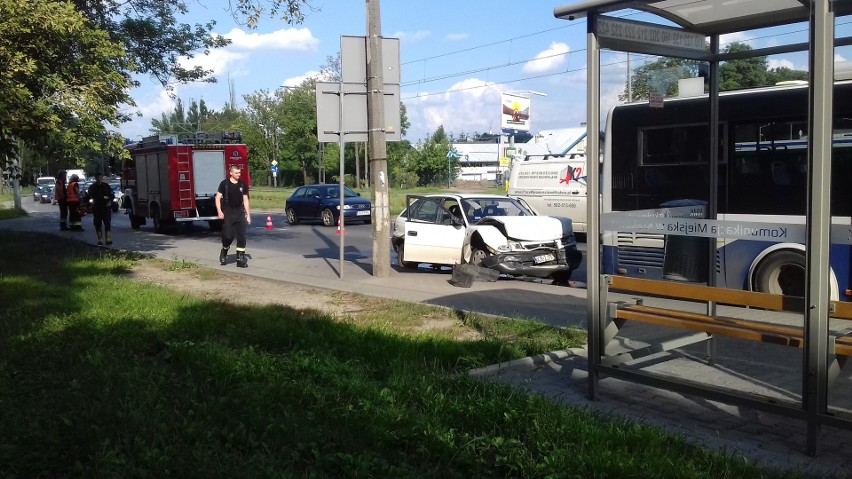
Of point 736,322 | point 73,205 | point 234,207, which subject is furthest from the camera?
point 73,205

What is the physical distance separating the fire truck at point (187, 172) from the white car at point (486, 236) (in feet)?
38.3

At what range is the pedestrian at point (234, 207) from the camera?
1480 centimetres

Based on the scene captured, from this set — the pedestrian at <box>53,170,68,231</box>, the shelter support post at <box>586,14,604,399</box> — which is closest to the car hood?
the shelter support post at <box>586,14,604,399</box>

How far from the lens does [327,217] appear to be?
95.8 feet

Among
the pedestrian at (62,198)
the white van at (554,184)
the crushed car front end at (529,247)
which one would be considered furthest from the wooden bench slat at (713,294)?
the pedestrian at (62,198)

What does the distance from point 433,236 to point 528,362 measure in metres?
7.43

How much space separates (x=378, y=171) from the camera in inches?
511

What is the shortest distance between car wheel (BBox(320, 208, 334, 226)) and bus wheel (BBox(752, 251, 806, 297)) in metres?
20.2

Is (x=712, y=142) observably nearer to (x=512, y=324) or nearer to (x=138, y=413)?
(x=512, y=324)

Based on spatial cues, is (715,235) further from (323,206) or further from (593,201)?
(323,206)

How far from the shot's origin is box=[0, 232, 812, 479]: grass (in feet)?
14.1

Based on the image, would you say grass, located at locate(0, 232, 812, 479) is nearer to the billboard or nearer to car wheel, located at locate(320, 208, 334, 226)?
car wheel, located at locate(320, 208, 334, 226)

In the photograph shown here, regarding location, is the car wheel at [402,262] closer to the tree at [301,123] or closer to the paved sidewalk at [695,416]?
the paved sidewalk at [695,416]

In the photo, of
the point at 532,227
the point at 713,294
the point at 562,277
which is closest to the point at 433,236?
the point at 532,227
